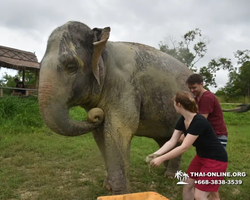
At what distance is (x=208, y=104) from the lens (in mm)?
2340

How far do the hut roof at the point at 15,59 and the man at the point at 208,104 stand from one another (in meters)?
7.89

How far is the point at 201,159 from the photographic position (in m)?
2.14

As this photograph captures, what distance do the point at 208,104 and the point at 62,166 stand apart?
104 inches

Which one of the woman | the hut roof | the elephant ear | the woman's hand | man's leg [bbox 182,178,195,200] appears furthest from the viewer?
the hut roof

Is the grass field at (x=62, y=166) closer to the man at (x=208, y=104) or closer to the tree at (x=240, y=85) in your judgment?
the man at (x=208, y=104)

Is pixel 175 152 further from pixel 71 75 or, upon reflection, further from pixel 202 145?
pixel 71 75

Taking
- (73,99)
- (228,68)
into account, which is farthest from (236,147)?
(228,68)

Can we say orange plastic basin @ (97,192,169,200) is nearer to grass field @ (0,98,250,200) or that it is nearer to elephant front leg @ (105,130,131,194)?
elephant front leg @ (105,130,131,194)

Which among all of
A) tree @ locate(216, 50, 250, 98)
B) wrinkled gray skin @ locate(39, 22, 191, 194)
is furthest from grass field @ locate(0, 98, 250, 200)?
tree @ locate(216, 50, 250, 98)

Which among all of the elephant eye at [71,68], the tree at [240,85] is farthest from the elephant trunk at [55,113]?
the tree at [240,85]

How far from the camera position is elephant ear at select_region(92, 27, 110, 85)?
2180mm

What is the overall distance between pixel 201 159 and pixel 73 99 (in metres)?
1.20

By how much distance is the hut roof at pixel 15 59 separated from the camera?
897 centimetres

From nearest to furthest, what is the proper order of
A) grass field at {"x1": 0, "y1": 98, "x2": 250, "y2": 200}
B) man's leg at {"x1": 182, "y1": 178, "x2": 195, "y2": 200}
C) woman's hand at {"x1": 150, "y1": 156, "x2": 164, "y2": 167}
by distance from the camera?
1. woman's hand at {"x1": 150, "y1": 156, "x2": 164, "y2": 167}
2. man's leg at {"x1": 182, "y1": 178, "x2": 195, "y2": 200}
3. grass field at {"x1": 0, "y1": 98, "x2": 250, "y2": 200}
